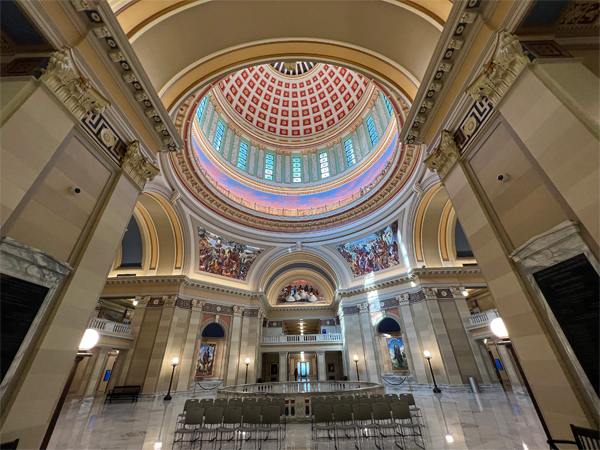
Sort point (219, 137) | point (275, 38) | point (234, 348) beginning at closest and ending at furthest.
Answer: point (275, 38)
point (234, 348)
point (219, 137)

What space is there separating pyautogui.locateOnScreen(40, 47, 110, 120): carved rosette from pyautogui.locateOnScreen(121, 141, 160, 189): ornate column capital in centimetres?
113

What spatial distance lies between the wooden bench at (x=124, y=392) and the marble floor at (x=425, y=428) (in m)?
2.06

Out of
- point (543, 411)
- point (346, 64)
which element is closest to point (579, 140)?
point (543, 411)

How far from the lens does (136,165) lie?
6332 mm

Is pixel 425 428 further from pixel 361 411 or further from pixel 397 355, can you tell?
pixel 397 355

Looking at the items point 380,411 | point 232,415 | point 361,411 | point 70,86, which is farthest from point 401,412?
point 70,86

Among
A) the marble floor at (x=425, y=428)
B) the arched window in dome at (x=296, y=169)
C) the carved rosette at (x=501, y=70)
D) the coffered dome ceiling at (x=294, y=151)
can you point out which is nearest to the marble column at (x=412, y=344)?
the marble floor at (x=425, y=428)

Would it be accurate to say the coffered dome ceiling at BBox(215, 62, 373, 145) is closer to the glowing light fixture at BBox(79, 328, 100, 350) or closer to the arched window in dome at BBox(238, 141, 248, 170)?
the arched window in dome at BBox(238, 141, 248, 170)

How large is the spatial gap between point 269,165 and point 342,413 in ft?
75.0

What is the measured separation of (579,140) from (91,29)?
341 inches

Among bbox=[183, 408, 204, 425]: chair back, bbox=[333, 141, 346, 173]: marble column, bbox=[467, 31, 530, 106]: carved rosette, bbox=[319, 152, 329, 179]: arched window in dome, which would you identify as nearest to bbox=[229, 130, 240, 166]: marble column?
bbox=[319, 152, 329, 179]: arched window in dome

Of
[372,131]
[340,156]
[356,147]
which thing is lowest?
[356,147]

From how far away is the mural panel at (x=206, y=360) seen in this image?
1623cm

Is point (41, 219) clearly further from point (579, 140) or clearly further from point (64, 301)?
point (579, 140)
